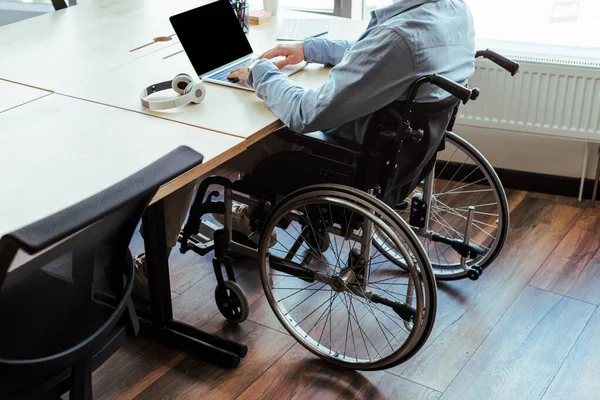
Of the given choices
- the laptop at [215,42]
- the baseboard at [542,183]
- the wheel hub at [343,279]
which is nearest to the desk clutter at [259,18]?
the laptop at [215,42]

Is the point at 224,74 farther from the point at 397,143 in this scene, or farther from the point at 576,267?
the point at 576,267

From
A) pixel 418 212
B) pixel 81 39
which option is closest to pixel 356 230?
pixel 418 212

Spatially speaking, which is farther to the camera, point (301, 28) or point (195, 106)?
point (301, 28)

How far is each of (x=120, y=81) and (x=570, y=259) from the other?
1684mm

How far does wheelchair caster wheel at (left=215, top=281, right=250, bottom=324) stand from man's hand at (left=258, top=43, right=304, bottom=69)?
707 mm

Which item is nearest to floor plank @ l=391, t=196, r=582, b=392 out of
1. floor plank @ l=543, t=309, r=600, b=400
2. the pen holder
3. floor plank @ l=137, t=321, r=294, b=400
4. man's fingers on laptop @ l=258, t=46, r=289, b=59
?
floor plank @ l=543, t=309, r=600, b=400

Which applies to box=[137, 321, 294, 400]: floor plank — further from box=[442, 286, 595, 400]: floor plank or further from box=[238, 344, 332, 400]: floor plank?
box=[442, 286, 595, 400]: floor plank

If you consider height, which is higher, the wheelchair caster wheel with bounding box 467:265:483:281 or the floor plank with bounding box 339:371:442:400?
the wheelchair caster wheel with bounding box 467:265:483:281

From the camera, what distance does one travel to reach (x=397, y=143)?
6.37ft

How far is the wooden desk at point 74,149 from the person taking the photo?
165 cm

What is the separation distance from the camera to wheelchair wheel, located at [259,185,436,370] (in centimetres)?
199

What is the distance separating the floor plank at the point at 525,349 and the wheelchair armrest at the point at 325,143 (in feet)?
2.44

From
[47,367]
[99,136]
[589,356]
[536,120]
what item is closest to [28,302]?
[47,367]

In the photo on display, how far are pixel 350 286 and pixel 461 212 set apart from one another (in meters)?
1.06
